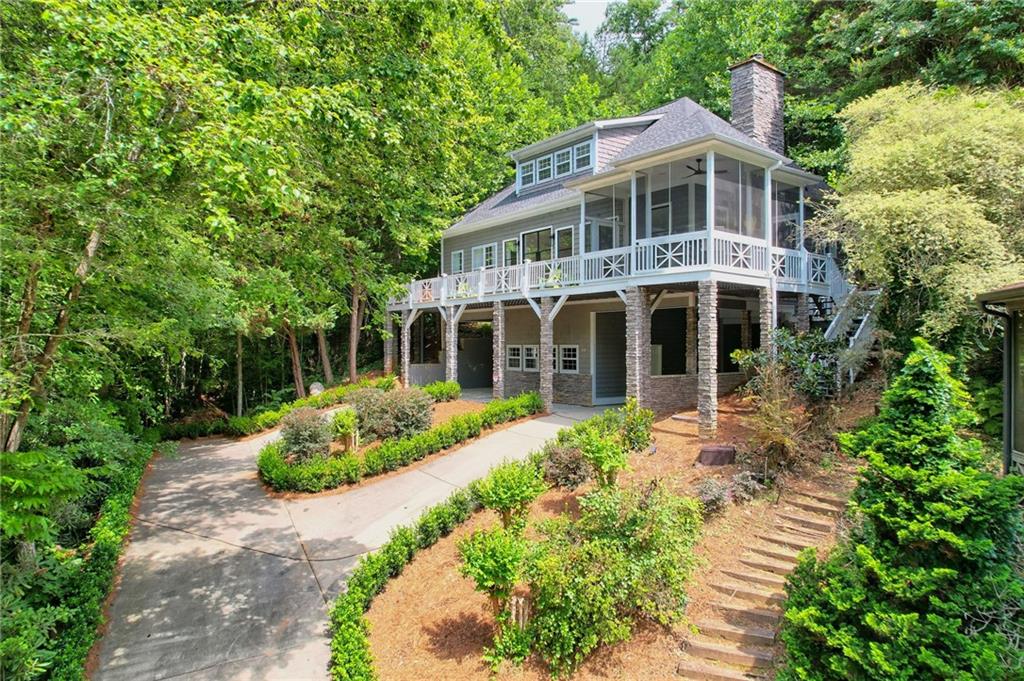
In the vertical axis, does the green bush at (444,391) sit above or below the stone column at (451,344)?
below

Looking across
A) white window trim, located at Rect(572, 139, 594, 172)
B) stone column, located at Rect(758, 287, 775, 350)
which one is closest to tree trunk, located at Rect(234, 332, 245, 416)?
white window trim, located at Rect(572, 139, 594, 172)

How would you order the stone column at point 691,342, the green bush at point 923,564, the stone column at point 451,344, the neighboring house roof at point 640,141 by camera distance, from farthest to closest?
the stone column at point 451,344, the stone column at point 691,342, the neighboring house roof at point 640,141, the green bush at point 923,564

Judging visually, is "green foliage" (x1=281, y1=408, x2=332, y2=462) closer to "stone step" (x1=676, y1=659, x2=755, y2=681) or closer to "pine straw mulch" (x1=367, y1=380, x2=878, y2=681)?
"pine straw mulch" (x1=367, y1=380, x2=878, y2=681)

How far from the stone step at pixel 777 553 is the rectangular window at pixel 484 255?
15.8 metres

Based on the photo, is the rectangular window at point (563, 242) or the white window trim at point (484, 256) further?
the white window trim at point (484, 256)

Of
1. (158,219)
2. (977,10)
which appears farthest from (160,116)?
(977,10)

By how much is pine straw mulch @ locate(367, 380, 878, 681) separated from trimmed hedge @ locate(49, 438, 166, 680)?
3.01 meters

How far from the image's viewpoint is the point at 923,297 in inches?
371

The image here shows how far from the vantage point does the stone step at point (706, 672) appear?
5.34 meters

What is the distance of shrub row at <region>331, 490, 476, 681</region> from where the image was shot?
572cm

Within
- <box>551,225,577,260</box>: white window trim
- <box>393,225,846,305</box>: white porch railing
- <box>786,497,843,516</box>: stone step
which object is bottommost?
<box>786,497,843,516</box>: stone step

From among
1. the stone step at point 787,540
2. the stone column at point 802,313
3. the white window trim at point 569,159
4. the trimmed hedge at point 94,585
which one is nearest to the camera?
the trimmed hedge at point 94,585

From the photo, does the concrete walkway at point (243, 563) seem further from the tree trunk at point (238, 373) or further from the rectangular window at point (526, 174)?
the rectangular window at point (526, 174)

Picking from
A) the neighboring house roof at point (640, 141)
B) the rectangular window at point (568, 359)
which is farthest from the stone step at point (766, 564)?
the rectangular window at point (568, 359)
